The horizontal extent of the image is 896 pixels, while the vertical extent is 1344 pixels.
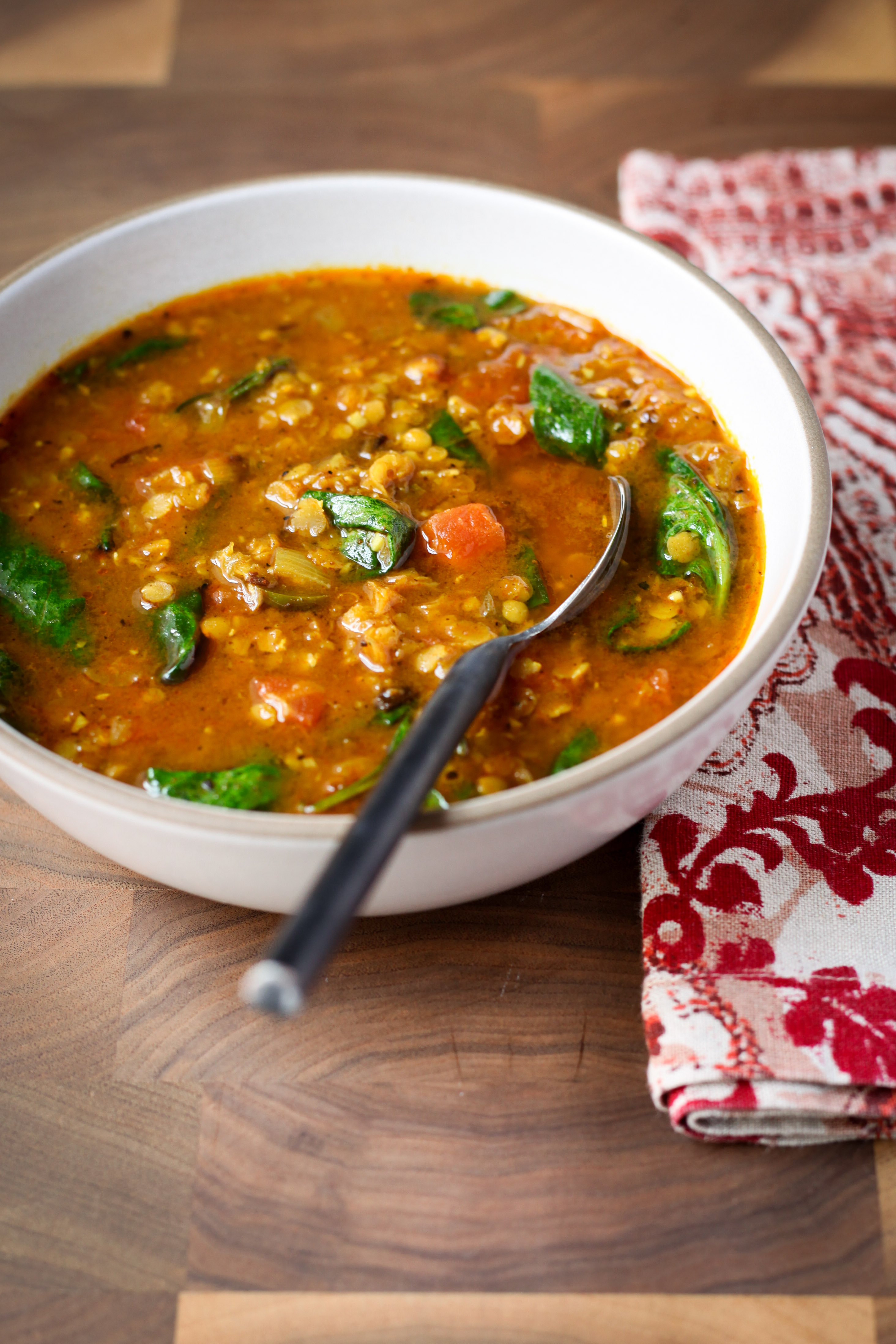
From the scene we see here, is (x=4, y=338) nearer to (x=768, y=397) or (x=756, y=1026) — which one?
(x=768, y=397)

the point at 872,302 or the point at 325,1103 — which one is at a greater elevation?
the point at 872,302

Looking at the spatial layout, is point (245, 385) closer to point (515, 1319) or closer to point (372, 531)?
point (372, 531)

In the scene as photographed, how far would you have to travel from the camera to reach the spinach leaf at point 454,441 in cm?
355

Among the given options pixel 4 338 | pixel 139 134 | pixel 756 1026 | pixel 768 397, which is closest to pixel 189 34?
pixel 139 134

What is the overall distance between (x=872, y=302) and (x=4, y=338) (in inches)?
118

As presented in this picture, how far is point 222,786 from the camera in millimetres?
2787

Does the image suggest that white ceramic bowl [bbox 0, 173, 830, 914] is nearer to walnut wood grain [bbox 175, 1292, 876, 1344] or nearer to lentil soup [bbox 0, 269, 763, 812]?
lentil soup [bbox 0, 269, 763, 812]

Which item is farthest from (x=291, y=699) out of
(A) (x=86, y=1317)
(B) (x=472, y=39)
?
(B) (x=472, y=39)

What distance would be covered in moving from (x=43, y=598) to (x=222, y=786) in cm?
82

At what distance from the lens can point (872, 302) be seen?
455 cm

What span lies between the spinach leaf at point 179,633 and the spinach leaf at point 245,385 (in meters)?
0.79

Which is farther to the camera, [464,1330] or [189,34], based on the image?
[189,34]

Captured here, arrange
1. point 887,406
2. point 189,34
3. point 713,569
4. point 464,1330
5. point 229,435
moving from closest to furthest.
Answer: point 464,1330, point 713,569, point 229,435, point 887,406, point 189,34

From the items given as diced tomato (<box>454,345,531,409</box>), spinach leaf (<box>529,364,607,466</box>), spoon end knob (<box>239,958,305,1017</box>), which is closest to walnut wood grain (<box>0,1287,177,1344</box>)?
spoon end knob (<box>239,958,305,1017</box>)
